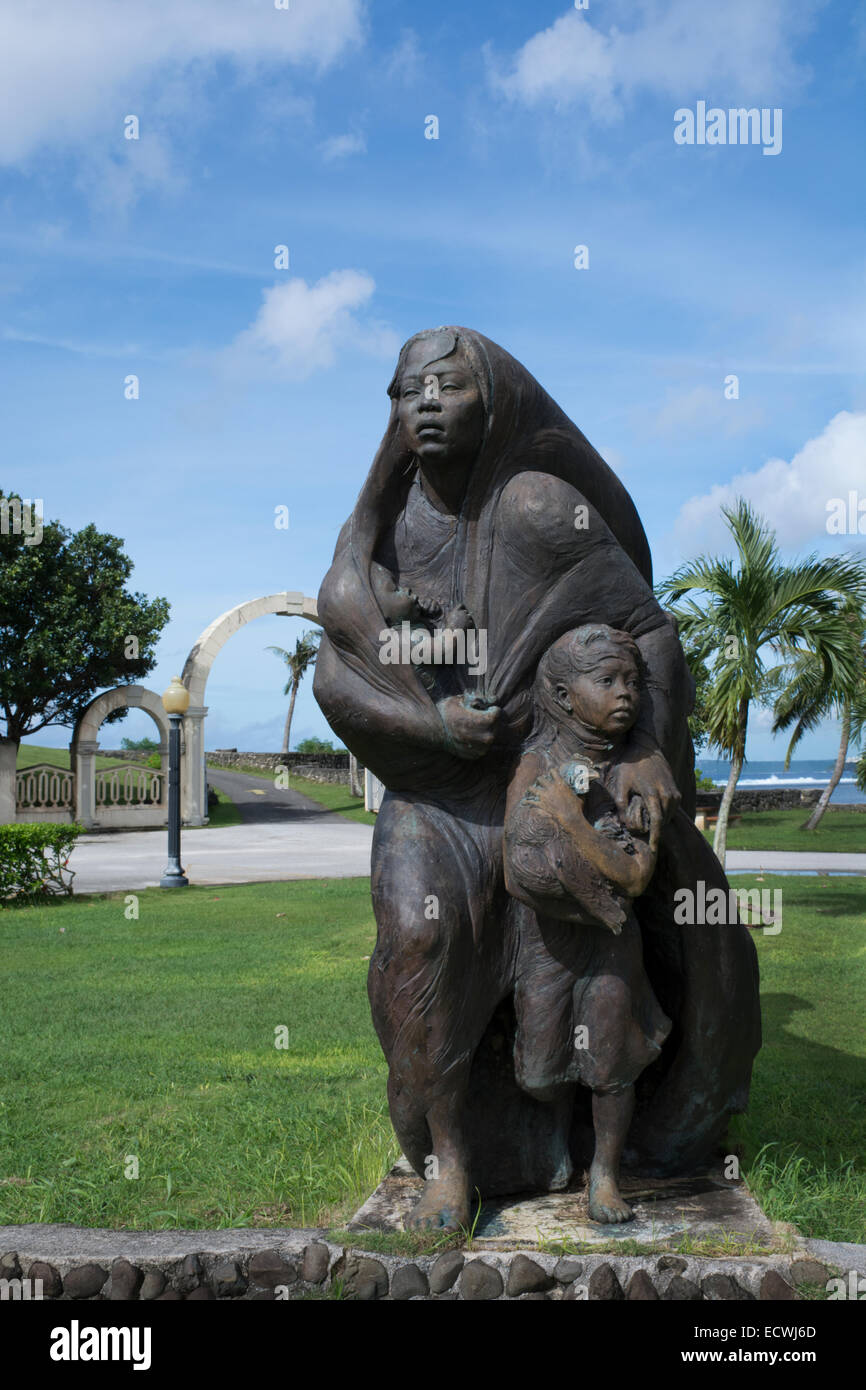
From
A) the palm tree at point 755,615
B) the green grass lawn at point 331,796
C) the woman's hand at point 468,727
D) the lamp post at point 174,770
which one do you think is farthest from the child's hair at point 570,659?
the green grass lawn at point 331,796

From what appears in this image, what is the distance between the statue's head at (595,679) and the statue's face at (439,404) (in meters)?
0.60

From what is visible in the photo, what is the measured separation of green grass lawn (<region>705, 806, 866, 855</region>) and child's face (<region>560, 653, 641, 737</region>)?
1639 centimetres

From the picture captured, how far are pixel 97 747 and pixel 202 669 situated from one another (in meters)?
2.55

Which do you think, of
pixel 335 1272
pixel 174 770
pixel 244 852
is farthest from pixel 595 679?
pixel 244 852

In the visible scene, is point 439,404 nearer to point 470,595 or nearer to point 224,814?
point 470,595

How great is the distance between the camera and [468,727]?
2.82 metres

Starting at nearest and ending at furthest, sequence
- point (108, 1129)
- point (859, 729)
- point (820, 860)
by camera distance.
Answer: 1. point (108, 1129)
2. point (820, 860)
3. point (859, 729)

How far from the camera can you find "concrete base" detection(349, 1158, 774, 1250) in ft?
8.67

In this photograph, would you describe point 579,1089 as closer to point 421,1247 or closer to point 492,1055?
point 492,1055

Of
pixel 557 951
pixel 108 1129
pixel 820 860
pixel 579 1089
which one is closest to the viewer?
pixel 557 951

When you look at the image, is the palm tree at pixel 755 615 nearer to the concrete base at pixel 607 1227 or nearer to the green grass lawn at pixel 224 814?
the concrete base at pixel 607 1227

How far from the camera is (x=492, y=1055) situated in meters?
3.04
